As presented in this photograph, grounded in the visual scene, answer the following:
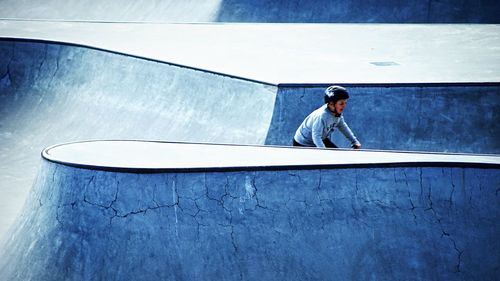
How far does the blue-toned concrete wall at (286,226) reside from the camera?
5375mm

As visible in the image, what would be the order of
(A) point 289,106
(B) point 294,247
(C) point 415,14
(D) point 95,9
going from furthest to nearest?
(D) point 95,9 → (C) point 415,14 → (A) point 289,106 → (B) point 294,247

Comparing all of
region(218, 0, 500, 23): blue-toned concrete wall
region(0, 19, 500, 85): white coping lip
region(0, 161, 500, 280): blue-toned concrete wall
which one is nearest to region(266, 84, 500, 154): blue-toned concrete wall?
region(0, 19, 500, 85): white coping lip

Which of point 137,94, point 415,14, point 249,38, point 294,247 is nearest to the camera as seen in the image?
point 294,247

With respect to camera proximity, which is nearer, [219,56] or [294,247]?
[294,247]

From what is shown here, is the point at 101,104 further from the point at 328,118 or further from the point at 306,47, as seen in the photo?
the point at 328,118

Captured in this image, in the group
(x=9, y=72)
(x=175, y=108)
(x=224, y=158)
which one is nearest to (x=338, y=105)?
(x=224, y=158)

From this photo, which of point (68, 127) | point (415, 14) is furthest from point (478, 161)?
point (415, 14)

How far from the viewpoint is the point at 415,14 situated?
14.8 m

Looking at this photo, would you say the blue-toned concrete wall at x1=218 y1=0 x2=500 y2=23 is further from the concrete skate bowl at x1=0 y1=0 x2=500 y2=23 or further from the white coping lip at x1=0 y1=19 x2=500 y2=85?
the white coping lip at x1=0 y1=19 x2=500 y2=85

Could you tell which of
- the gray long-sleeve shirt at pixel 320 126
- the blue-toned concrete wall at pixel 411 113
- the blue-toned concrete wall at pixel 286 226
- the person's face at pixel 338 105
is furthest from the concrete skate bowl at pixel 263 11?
the blue-toned concrete wall at pixel 286 226

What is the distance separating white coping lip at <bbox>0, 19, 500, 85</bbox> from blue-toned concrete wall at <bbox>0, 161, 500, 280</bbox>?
10.8 feet

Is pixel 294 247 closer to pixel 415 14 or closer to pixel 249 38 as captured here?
pixel 249 38

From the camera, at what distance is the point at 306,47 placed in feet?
39.7

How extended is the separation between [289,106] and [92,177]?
350 centimetres
